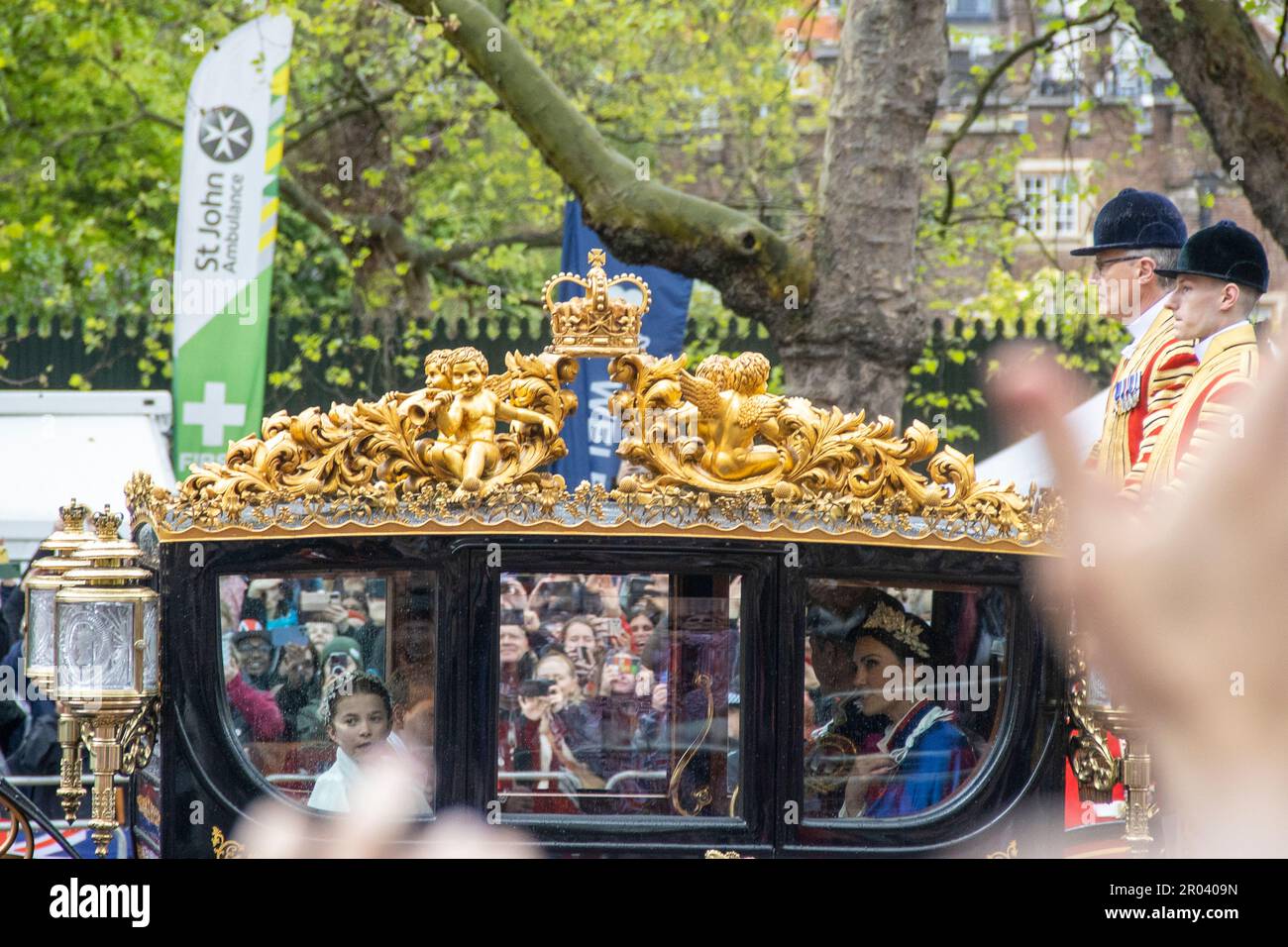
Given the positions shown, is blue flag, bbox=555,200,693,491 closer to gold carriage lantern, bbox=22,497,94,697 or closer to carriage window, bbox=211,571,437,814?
gold carriage lantern, bbox=22,497,94,697

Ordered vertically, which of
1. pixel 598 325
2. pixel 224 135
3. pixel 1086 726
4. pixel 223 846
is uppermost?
pixel 224 135

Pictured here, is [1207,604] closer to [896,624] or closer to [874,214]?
[896,624]

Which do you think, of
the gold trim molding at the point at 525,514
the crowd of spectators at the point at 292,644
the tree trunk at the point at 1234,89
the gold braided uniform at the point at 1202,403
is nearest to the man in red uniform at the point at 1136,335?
the gold braided uniform at the point at 1202,403

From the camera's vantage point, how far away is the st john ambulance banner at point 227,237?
934 cm

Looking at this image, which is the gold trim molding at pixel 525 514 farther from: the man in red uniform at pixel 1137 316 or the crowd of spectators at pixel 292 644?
the man in red uniform at pixel 1137 316

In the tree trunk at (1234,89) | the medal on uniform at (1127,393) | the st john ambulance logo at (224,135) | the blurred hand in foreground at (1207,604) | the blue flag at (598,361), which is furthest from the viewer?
the st john ambulance logo at (224,135)

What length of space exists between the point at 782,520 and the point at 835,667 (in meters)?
0.37

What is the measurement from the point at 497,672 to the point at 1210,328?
6.39 ft

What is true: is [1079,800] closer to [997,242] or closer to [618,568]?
[618,568]

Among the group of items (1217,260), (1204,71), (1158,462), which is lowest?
(1158,462)

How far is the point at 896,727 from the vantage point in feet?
13.1

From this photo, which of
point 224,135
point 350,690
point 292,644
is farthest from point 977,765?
point 224,135

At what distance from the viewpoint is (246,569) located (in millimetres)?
3938
